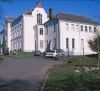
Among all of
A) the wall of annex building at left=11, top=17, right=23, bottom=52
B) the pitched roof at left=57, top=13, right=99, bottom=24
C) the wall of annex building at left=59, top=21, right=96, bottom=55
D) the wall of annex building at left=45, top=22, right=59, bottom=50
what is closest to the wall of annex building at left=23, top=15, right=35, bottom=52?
the wall of annex building at left=11, top=17, right=23, bottom=52

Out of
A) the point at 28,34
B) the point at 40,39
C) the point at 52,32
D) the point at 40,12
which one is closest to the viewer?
the point at 52,32

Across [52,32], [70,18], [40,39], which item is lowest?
[40,39]

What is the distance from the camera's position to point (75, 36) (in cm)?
6494

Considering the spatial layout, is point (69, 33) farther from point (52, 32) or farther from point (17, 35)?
point (17, 35)

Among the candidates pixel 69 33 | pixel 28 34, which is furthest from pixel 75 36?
pixel 28 34

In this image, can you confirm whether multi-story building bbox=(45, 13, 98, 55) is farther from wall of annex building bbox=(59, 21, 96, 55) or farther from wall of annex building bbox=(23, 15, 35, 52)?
wall of annex building bbox=(23, 15, 35, 52)

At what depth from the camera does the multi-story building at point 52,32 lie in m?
63.6

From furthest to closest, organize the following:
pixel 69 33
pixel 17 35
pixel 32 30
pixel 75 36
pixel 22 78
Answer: pixel 17 35
pixel 32 30
pixel 75 36
pixel 69 33
pixel 22 78

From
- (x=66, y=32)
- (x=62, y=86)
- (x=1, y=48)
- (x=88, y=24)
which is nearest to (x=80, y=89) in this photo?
(x=62, y=86)

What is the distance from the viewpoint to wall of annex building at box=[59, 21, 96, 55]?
62938mm

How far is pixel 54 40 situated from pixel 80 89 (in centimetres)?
4933

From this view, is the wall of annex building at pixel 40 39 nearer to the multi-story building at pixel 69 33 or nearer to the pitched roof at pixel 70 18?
the multi-story building at pixel 69 33

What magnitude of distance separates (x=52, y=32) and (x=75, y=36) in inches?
209

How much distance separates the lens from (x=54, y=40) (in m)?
65.1
